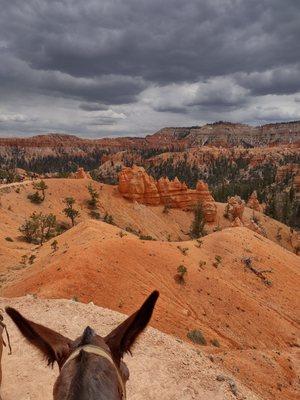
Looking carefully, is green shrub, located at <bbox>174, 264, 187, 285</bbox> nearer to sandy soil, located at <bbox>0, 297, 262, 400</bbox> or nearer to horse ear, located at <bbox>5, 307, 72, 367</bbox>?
sandy soil, located at <bbox>0, 297, 262, 400</bbox>

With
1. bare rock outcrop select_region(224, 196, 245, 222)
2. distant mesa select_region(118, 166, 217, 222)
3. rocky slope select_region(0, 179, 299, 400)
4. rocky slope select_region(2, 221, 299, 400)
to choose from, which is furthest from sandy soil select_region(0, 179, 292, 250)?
rocky slope select_region(2, 221, 299, 400)

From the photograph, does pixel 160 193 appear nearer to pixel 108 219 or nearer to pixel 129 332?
pixel 108 219

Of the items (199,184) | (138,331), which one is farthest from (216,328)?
(199,184)

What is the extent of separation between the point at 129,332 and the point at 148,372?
7.93 meters

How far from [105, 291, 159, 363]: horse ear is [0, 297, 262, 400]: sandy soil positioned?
20.9 feet

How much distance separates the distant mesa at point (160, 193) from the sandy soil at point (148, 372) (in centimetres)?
5511

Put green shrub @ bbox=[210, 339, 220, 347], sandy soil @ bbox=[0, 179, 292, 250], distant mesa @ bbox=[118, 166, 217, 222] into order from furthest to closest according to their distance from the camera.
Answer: distant mesa @ bbox=[118, 166, 217, 222], sandy soil @ bbox=[0, 179, 292, 250], green shrub @ bbox=[210, 339, 220, 347]

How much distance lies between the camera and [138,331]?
8.09ft

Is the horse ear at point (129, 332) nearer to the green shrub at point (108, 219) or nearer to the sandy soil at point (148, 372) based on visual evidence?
the sandy soil at point (148, 372)

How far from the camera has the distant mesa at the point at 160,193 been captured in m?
66.8

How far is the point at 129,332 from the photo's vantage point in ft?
8.03

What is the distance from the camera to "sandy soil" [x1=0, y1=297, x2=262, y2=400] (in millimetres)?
8711

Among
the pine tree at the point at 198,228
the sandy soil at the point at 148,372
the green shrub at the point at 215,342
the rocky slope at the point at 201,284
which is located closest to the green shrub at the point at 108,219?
the pine tree at the point at 198,228

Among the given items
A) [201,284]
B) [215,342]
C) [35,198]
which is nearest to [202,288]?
[201,284]
